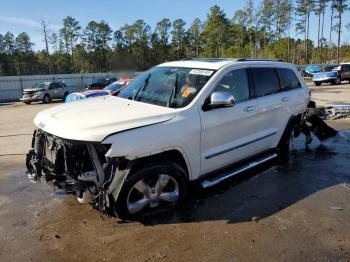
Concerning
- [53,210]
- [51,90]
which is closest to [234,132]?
[53,210]

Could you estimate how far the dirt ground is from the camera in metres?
3.84

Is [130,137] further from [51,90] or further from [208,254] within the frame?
[51,90]

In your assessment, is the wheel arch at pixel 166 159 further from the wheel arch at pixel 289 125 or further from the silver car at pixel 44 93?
the silver car at pixel 44 93

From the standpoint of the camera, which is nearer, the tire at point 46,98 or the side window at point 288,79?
the side window at point 288,79

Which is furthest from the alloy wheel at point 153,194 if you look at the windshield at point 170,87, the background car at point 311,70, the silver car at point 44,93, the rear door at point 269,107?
the background car at point 311,70

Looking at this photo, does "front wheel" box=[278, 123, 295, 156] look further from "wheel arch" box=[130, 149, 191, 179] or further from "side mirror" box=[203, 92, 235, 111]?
"wheel arch" box=[130, 149, 191, 179]

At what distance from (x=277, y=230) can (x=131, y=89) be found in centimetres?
293

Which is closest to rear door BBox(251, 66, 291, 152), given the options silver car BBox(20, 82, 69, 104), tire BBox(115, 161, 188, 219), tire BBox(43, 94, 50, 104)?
tire BBox(115, 161, 188, 219)

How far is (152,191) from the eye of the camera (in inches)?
175

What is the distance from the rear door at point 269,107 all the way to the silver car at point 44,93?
25253mm

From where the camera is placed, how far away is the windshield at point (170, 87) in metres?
4.84

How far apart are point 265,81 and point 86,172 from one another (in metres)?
3.25

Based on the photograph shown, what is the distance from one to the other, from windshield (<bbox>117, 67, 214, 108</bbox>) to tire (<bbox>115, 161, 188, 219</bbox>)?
0.86 m

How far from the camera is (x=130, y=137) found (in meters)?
4.02
